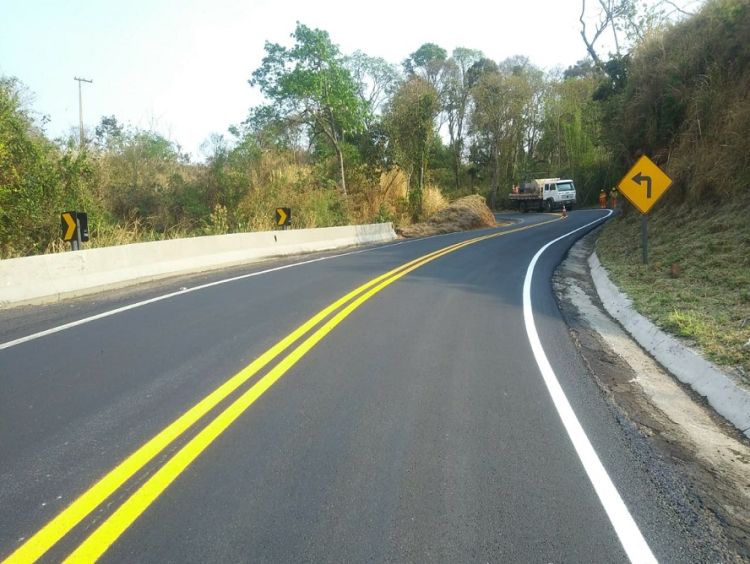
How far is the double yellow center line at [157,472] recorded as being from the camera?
3277mm

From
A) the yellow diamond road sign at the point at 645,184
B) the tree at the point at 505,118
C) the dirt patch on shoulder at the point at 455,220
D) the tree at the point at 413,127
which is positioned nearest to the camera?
the yellow diamond road sign at the point at 645,184

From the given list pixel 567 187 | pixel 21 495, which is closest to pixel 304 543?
pixel 21 495

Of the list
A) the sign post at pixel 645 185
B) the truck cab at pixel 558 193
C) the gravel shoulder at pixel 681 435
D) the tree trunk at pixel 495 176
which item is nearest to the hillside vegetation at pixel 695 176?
the gravel shoulder at pixel 681 435

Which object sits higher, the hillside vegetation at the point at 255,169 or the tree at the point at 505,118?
the tree at the point at 505,118

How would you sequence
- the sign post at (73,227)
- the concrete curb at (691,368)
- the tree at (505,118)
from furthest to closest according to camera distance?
the tree at (505,118)
the sign post at (73,227)
the concrete curb at (691,368)

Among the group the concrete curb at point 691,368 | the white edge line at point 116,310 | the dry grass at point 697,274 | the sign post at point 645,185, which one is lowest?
the concrete curb at point 691,368

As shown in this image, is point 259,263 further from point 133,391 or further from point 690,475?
point 690,475

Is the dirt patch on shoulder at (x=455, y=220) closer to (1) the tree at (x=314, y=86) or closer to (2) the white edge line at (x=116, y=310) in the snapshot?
(1) the tree at (x=314, y=86)

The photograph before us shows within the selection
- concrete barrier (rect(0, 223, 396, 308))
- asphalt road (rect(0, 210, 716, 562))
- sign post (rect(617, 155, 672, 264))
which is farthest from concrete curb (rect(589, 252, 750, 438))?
concrete barrier (rect(0, 223, 396, 308))

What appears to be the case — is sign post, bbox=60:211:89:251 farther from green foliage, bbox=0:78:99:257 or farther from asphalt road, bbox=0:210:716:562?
asphalt road, bbox=0:210:716:562

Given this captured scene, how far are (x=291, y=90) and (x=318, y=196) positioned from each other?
17.7 feet

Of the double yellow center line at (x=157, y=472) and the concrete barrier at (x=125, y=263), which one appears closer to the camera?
the double yellow center line at (x=157, y=472)

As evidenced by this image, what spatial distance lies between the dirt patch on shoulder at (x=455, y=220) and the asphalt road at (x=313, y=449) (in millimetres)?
26400

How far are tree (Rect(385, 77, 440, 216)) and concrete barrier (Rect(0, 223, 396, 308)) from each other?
56.4ft
